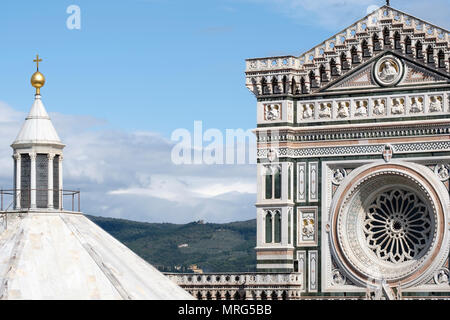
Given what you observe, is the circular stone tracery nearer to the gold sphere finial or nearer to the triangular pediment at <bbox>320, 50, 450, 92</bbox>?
the triangular pediment at <bbox>320, 50, 450, 92</bbox>

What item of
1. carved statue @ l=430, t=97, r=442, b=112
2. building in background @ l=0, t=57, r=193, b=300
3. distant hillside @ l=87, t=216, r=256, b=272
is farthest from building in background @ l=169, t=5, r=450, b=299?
distant hillside @ l=87, t=216, r=256, b=272

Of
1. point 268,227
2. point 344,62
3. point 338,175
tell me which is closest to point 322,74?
point 344,62

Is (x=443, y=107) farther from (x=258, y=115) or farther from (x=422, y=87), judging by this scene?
(x=258, y=115)

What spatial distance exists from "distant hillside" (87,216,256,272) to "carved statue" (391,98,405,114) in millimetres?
68604

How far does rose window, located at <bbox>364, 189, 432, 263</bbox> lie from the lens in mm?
71125

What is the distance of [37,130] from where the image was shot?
56344 mm

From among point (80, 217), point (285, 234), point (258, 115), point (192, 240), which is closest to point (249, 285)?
point (285, 234)

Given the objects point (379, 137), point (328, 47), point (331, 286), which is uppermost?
point (328, 47)

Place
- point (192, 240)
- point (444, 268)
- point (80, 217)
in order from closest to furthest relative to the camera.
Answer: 1. point (80, 217)
2. point (444, 268)
3. point (192, 240)

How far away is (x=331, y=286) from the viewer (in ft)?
236

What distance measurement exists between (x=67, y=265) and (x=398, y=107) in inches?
923

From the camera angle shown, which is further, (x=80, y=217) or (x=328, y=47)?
(x=328, y=47)

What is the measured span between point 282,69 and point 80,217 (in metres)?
20.1

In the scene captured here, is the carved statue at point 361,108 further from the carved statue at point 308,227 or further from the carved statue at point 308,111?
the carved statue at point 308,227
